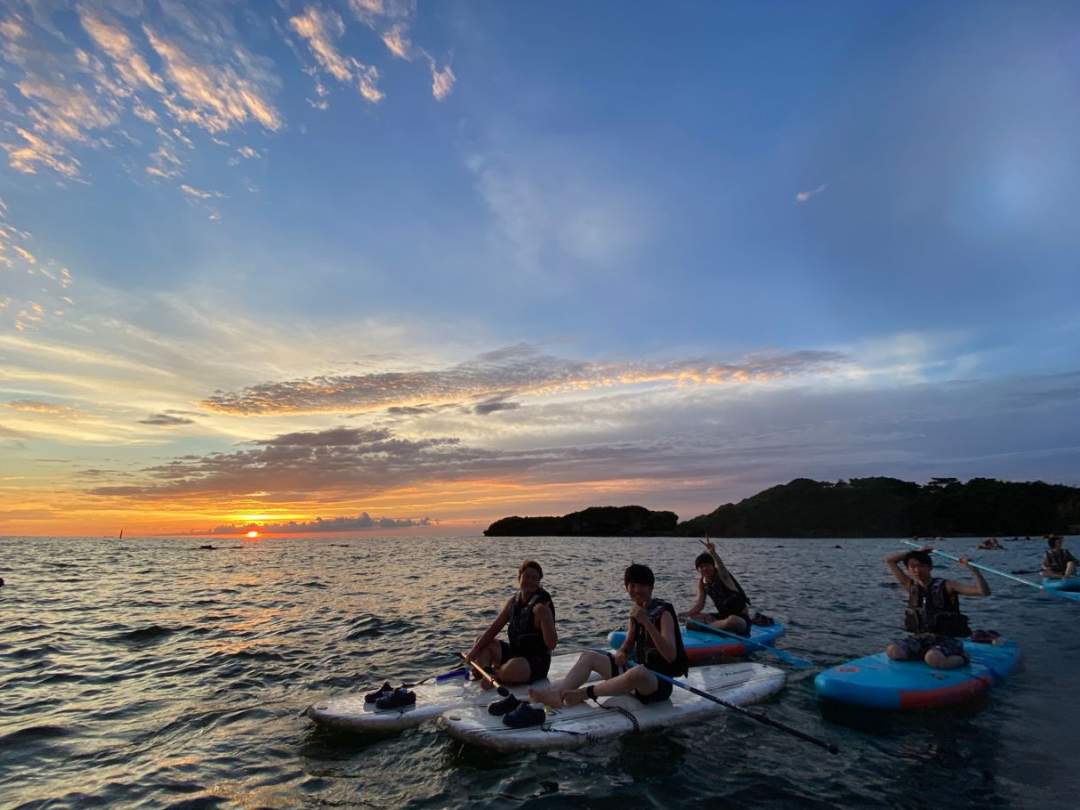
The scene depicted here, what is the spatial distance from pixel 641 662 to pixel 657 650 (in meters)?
0.49

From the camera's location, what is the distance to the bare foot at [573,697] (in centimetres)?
859

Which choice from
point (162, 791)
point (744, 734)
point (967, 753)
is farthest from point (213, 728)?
point (967, 753)

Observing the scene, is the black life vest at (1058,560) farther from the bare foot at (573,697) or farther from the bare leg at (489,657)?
the bare leg at (489,657)

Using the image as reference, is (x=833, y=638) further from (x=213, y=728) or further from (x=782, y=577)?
(x=782, y=577)

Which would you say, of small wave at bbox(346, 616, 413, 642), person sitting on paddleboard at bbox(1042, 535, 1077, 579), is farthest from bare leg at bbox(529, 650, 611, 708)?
person sitting on paddleboard at bbox(1042, 535, 1077, 579)

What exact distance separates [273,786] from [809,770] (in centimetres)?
654

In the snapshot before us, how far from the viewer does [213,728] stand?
903cm

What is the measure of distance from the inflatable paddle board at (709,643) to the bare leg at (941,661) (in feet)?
11.8

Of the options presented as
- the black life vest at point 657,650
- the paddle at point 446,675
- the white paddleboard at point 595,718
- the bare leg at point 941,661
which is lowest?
the white paddleboard at point 595,718

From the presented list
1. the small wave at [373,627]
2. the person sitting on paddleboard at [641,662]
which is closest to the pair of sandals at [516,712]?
the person sitting on paddleboard at [641,662]

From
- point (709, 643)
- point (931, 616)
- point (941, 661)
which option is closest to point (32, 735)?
point (709, 643)

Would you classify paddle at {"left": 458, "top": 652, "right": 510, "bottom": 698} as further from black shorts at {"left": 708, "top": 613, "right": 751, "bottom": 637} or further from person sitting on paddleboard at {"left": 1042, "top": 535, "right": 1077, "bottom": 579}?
person sitting on paddleboard at {"left": 1042, "top": 535, "right": 1077, "bottom": 579}

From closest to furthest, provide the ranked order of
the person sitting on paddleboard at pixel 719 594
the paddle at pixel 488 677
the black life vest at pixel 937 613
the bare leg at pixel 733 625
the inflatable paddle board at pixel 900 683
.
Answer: the paddle at pixel 488 677, the inflatable paddle board at pixel 900 683, the black life vest at pixel 937 613, the bare leg at pixel 733 625, the person sitting on paddleboard at pixel 719 594

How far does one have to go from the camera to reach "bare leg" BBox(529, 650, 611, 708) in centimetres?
859
